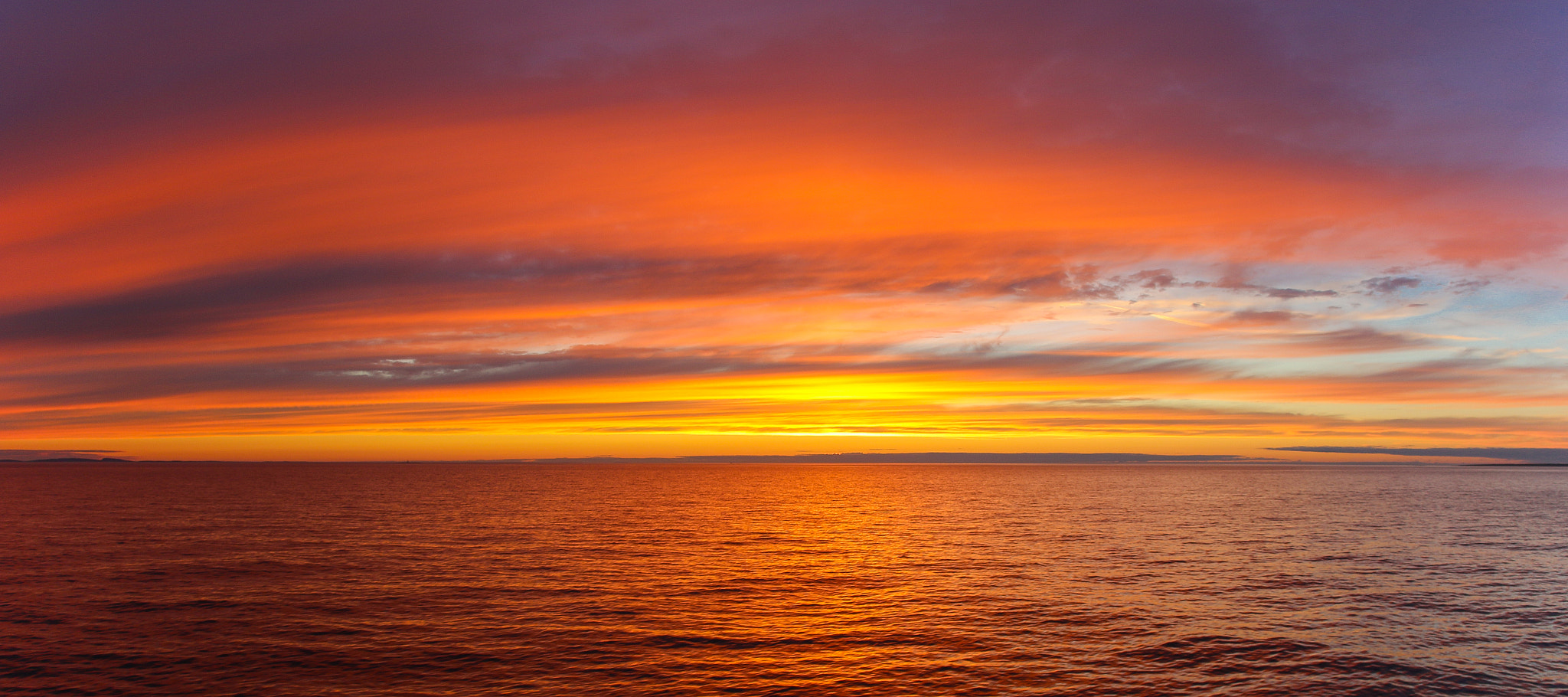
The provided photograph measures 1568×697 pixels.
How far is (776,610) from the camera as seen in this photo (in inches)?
1597

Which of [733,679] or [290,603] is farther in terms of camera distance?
[290,603]

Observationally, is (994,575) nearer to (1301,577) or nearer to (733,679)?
(1301,577)

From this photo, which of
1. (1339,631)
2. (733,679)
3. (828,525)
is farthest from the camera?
(828,525)

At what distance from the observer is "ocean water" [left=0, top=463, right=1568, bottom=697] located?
94.8ft

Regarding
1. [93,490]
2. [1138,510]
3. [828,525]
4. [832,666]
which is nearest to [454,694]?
[832,666]

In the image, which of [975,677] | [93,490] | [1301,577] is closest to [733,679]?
[975,677]

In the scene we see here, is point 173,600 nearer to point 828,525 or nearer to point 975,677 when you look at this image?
point 975,677

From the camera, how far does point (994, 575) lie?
167 feet

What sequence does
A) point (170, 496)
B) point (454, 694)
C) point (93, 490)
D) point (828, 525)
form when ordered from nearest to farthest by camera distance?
point (454, 694)
point (828, 525)
point (170, 496)
point (93, 490)

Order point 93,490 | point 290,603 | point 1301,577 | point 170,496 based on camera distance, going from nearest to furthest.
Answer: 1. point 290,603
2. point 1301,577
3. point 170,496
4. point 93,490

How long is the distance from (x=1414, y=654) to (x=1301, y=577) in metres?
19.2

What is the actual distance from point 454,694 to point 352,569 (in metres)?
30.0

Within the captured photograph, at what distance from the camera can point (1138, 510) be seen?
11119 cm

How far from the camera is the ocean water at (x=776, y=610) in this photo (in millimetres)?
28906
